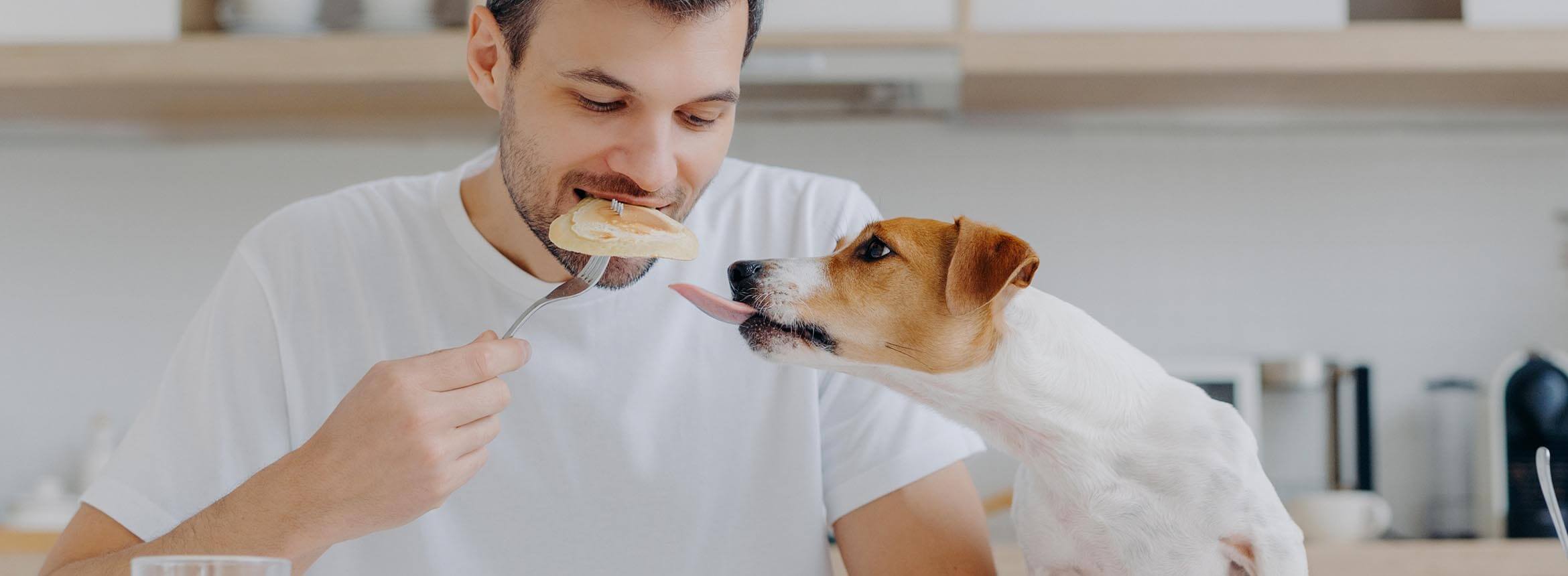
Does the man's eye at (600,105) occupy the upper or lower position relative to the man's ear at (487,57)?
lower

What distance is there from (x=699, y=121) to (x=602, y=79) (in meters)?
0.10

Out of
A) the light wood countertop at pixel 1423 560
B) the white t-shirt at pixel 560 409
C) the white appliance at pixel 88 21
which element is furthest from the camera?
the white appliance at pixel 88 21

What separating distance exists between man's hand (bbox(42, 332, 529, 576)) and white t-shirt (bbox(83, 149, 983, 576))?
30cm

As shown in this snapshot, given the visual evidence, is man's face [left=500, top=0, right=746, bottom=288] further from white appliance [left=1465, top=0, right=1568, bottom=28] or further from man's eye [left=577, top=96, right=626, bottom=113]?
white appliance [left=1465, top=0, right=1568, bottom=28]

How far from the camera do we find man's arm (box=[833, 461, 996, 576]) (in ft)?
3.89

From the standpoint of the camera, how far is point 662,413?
1276mm

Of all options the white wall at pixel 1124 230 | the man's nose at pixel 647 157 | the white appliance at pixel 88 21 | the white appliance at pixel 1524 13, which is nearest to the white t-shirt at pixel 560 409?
the man's nose at pixel 647 157

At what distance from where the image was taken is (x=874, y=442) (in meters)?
1.26

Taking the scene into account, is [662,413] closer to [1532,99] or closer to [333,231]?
[333,231]

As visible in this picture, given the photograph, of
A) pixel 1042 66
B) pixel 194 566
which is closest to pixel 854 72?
pixel 1042 66

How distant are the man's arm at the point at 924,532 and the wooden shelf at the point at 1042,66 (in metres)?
1.22

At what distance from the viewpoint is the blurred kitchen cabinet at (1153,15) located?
89.0 inches

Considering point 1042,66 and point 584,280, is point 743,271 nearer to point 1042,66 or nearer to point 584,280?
point 584,280

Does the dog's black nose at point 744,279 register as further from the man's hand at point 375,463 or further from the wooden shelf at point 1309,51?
the wooden shelf at point 1309,51
